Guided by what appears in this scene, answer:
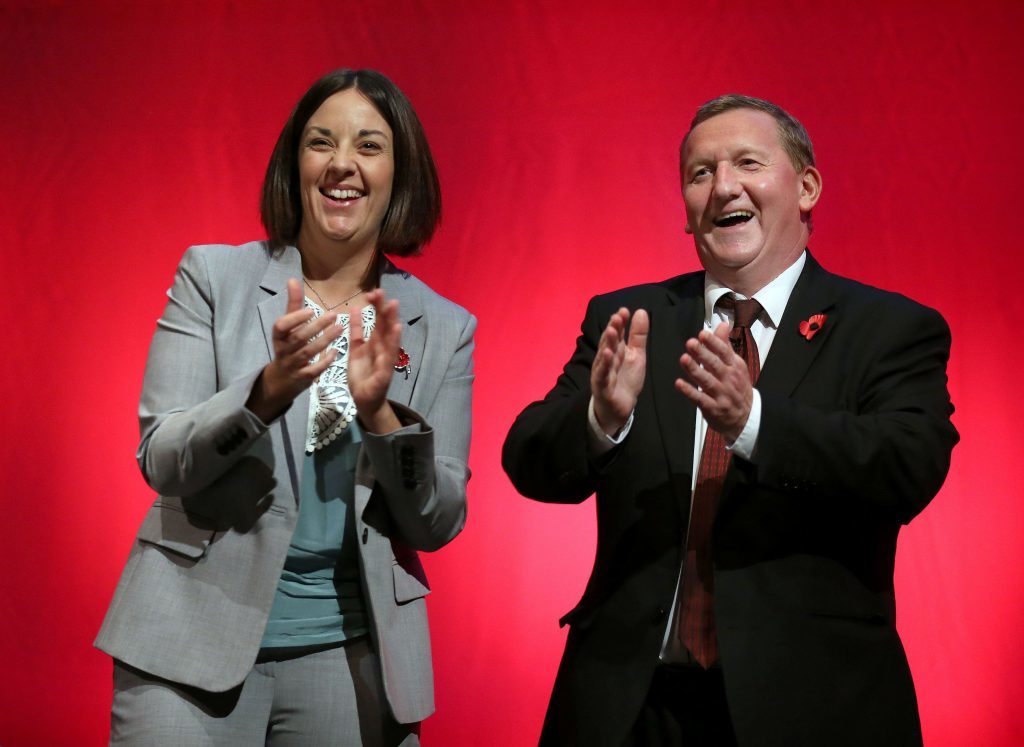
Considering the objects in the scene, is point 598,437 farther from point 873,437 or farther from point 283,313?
point 283,313

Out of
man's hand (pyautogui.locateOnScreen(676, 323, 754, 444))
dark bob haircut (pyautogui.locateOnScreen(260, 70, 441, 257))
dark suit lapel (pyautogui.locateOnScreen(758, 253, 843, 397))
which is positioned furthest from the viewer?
dark bob haircut (pyautogui.locateOnScreen(260, 70, 441, 257))

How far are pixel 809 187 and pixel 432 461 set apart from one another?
907mm

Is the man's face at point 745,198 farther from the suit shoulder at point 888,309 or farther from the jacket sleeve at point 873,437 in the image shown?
the jacket sleeve at point 873,437

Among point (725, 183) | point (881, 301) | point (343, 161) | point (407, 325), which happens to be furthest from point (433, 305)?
point (881, 301)

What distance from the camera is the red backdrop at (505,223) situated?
10.2 ft

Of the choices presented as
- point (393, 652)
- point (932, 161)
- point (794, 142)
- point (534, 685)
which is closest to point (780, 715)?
point (393, 652)

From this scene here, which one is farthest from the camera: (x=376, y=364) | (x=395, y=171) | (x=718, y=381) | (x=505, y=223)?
(x=505, y=223)

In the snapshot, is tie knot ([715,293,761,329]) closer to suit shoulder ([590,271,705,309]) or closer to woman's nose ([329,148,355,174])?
suit shoulder ([590,271,705,309])

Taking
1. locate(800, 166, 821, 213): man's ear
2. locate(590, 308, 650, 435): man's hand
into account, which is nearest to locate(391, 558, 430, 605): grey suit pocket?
locate(590, 308, 650, 435): man's hand

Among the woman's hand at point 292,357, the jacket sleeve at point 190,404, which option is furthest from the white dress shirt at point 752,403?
the jacket sleeve at point 190,404

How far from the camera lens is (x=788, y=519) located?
1.73m

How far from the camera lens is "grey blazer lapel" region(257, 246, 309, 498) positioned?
1842mm

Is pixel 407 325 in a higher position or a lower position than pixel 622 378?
higher

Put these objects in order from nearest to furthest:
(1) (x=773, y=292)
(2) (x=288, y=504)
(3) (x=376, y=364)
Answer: (3) (x=376, y=364), (2) (x=288, y=504), (1) (x=773, y=292)
